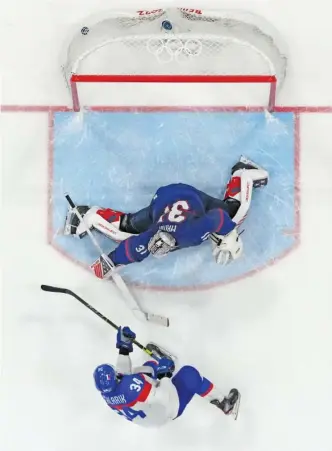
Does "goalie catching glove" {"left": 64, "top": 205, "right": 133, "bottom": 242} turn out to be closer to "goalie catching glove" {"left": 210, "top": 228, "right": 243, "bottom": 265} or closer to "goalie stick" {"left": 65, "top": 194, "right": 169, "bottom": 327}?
"goalie stick" {"left": 65, "top": 194, "right": 169, "bottom": 327}

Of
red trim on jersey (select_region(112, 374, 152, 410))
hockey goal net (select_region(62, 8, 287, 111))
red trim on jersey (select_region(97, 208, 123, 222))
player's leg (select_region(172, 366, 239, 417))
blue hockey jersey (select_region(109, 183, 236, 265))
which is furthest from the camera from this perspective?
red trim on jersey (select_region(97, 208, 123, 222))

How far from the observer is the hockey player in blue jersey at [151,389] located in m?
2.91

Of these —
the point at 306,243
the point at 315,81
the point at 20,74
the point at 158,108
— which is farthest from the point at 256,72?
the point at 20,74

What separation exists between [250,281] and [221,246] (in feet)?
0.98

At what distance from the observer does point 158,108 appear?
350 centimetres

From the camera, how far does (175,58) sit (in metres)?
3.51

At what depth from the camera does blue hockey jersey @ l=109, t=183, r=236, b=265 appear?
3.03 metres

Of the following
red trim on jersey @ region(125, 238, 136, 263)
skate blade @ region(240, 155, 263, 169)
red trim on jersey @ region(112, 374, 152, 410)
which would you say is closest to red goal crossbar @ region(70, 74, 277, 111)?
skate blade @ region(240, 155, 263, 169)

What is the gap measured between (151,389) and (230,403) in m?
0.50

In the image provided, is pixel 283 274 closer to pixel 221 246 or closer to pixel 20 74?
pixel 221 246

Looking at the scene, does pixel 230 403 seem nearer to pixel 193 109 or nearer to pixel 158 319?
pixel 158 319

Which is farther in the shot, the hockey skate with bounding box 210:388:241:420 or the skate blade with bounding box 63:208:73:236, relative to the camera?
the skate blade with bounding box 63:208:73:236

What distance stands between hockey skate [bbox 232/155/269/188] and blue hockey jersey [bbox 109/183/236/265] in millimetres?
252

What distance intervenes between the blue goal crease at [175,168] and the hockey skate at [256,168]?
5cm
